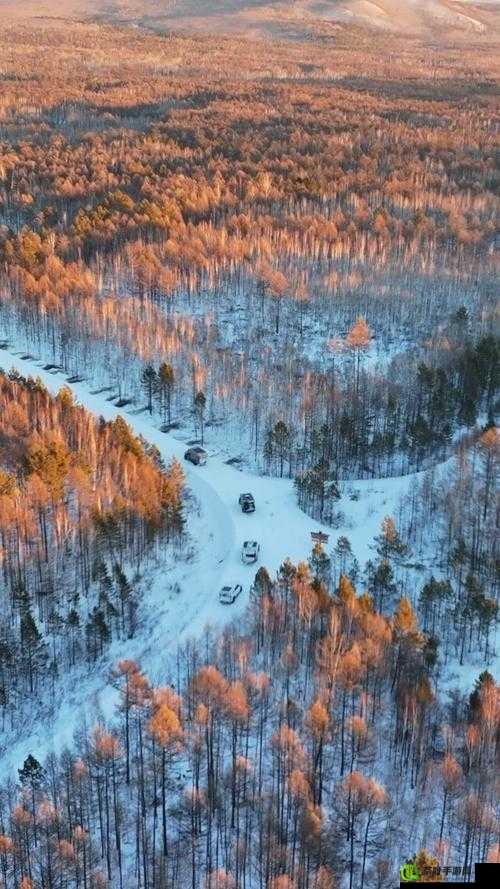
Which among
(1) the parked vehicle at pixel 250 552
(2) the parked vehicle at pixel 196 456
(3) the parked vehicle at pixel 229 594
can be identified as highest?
(2) the parked vehicle at pixel 196 456

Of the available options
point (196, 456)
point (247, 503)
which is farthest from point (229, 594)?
point (196, 456)

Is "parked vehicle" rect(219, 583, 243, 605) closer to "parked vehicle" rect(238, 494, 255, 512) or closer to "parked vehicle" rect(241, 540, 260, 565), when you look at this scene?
"parked vehicle" rect(241, 540, 260, 565)

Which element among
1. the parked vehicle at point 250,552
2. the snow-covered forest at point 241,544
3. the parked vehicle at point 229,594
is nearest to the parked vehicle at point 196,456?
the snow-covered forest at point 241,544

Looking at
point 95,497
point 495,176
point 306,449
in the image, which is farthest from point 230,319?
point 495,176

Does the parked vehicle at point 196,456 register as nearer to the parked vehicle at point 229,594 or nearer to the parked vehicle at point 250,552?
the parked vehicle at point 250,552

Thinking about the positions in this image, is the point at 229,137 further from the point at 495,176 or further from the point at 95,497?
the point at 95,497

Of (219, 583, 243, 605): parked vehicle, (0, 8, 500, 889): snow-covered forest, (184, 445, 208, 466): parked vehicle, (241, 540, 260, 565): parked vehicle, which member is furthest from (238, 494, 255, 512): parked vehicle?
(219, 583, 243, 605): parked vehicle

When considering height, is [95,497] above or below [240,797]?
above

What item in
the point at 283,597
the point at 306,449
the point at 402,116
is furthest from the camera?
the point at 402,116
